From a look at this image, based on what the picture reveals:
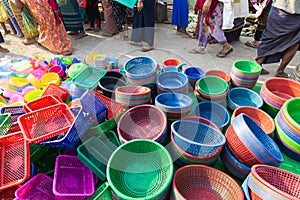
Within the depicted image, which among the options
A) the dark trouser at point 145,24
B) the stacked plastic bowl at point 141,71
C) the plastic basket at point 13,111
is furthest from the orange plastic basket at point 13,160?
the dark trouser at point 145,24

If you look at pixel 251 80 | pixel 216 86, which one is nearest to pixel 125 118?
pixel 216 86

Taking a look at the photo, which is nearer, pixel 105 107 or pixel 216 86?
pixel 105 107

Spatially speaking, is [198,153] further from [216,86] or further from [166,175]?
[216,86]

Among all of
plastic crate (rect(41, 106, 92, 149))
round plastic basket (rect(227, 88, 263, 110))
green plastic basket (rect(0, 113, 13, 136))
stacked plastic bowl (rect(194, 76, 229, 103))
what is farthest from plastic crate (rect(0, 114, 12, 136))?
round plastic basket (rect(227, 88, 263, 110))

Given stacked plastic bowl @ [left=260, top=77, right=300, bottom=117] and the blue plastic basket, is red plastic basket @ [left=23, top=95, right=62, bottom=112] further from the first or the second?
stacked plastic bowl @ [left=260, top=77, right=300, bottom=117]

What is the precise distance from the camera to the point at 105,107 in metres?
1.46

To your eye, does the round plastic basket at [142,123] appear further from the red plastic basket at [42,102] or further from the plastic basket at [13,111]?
the plastic basket at [13,111]

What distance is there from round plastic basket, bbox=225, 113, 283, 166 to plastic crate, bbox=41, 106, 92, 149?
2.84ft

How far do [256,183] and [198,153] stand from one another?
316 mm

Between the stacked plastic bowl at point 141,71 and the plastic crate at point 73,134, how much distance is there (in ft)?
1.55

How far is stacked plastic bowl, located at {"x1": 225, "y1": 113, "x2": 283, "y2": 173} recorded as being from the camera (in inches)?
42.1

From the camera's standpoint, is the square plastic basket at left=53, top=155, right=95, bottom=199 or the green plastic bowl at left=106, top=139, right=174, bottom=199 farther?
the square plastic basket at left=53, top=155, right=95, bottom=199

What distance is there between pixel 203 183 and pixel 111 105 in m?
0.81

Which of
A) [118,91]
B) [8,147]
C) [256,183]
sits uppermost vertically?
[118,91]
